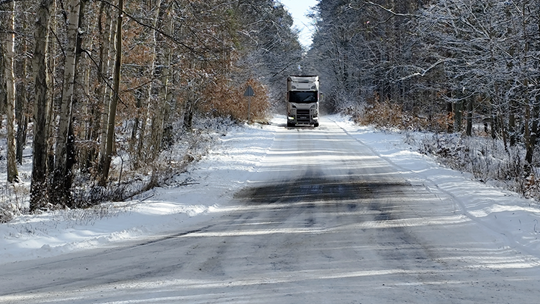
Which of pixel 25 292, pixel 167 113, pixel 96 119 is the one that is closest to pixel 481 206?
pixel 25 292

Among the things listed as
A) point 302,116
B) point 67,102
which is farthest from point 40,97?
point 302,116

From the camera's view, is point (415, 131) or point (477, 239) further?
point (415, 131)

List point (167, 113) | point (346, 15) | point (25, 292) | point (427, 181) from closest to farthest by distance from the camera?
point (25, 292) → point (427, 181) → point (167, 113) → point (346, 15)

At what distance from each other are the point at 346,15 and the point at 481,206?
49.3 meters

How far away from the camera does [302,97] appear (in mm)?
35188

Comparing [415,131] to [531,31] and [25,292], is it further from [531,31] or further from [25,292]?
[25,292]

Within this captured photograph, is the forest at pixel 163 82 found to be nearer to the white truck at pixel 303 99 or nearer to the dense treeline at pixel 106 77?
the dense treeline at pixel 106 77

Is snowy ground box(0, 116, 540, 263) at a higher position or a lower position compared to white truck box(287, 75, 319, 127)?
lower

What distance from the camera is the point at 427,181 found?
13.3m

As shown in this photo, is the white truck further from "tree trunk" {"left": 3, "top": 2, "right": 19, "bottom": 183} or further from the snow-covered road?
the snow-covered road

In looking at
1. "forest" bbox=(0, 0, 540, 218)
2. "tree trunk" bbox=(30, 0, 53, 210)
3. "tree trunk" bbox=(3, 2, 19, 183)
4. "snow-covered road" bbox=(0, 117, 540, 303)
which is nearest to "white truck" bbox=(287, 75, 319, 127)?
"forest" bbox=(0, 0, 540, 218)

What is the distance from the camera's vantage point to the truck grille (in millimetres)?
35312

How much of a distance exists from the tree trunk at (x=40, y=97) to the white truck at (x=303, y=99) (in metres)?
26.0

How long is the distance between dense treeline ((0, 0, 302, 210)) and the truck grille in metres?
3.70
